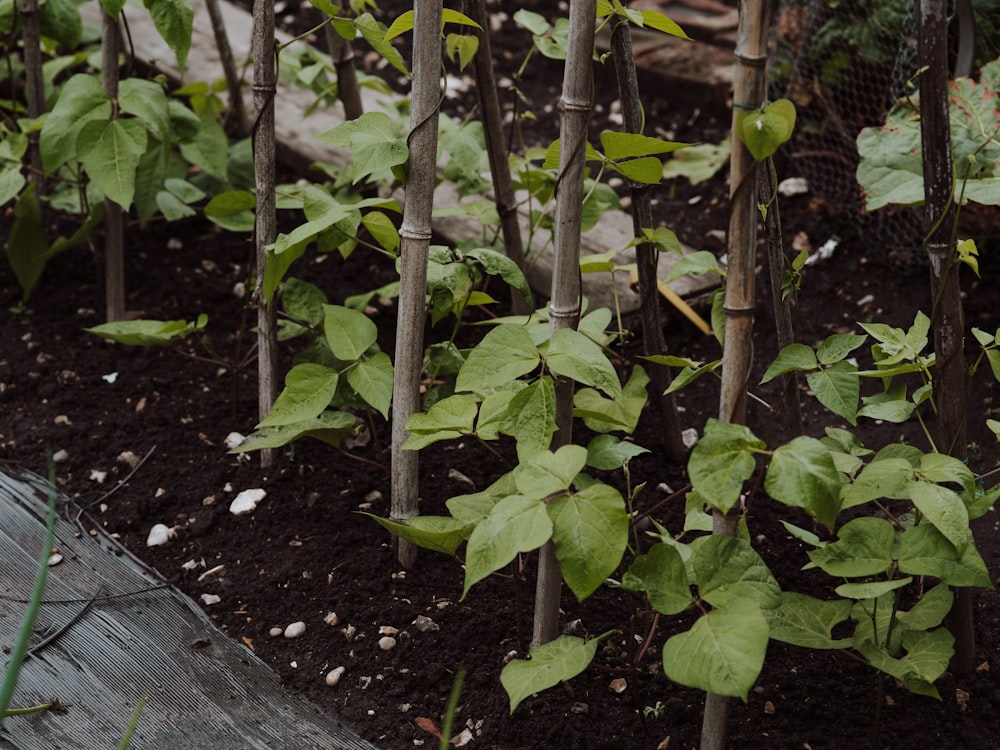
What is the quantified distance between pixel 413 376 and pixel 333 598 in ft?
1.40

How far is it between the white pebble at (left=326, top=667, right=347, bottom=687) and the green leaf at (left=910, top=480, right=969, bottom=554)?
2.97 ft

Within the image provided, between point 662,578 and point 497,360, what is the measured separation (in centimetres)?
34

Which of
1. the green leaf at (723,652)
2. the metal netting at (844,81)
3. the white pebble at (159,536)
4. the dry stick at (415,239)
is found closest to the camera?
the green leaf at (723,652)

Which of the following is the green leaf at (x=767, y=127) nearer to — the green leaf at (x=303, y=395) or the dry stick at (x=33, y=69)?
the green leaf at (x=303, y=395)

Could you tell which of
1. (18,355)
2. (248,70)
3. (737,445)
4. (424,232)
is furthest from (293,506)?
(248,70)

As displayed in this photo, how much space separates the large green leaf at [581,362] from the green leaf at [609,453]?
0.50 ft

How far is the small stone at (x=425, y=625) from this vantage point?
164cm

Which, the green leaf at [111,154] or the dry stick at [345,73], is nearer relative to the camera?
the green leaf at [111,154]

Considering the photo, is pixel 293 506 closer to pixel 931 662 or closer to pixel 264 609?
pixel 264 609

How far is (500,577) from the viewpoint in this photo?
1.66 m

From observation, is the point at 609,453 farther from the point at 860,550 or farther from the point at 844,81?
the point at 844,81

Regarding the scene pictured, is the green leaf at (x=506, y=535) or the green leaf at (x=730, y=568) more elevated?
the green leaf at (x=506, y=535)

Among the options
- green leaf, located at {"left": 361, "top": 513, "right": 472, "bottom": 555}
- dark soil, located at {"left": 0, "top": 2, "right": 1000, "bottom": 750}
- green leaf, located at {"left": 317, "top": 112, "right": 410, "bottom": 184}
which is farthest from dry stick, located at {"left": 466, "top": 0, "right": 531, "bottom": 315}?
green leaf, located at {"left": 361, "top": 513, "right": 472, "bottom": 555}

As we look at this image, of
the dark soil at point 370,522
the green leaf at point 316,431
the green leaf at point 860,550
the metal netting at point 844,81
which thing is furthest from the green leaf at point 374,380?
the metal netting at point 844,81
